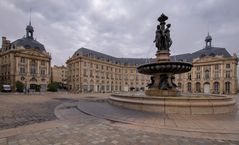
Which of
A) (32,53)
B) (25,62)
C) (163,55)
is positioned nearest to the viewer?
(163,55)

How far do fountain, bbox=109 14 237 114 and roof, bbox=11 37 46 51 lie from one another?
52228 mm

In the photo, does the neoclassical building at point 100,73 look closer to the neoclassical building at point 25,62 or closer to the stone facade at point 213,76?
the neoclassical building at point 25,62

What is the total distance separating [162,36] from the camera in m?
13.0

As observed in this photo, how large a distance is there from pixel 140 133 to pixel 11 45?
5995 centimetres

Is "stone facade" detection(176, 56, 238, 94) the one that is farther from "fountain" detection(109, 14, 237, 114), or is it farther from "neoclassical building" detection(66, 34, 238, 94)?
"fountain" detection(109, 14, 237, 114)

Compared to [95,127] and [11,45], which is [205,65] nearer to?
[95,127]

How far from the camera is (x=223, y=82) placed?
54625 millimetres

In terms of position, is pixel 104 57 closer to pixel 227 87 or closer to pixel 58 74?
pixel 58 74

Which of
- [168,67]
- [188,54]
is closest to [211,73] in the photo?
→ [188,54]

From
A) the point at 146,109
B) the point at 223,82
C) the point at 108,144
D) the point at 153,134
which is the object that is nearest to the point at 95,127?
the point at 108,144

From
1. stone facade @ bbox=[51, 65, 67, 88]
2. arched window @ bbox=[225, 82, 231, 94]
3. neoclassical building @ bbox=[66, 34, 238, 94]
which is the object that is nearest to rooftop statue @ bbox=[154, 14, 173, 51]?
neoclassical building @ bbox=[66, 34, 238, 94]

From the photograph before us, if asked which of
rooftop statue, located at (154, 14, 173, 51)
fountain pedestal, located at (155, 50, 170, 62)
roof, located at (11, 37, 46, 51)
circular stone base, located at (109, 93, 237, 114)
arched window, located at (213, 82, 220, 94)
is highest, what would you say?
roof, located at (11, 37, 46, 51)

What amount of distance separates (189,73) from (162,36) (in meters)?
56.9

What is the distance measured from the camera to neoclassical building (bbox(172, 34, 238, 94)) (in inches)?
2115
